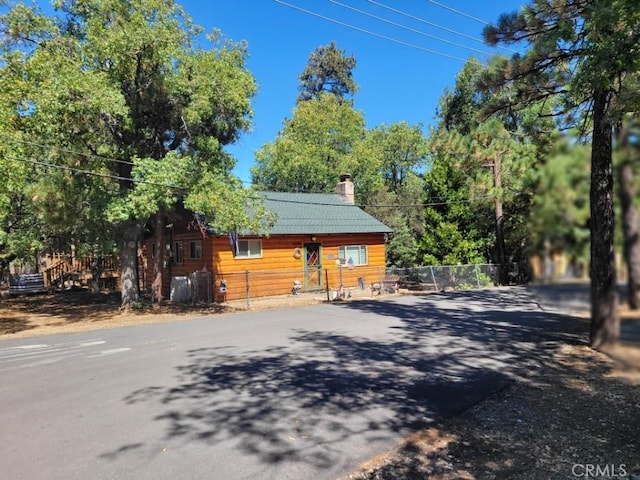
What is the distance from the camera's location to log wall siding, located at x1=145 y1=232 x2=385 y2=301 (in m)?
19.1

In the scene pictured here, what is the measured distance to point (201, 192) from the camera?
14.1 meters

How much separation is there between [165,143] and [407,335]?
1178 centimetres

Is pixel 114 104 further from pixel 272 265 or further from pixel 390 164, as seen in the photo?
pixel 390 164

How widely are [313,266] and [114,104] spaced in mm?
12001

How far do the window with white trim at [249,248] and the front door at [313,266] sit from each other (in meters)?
2.58

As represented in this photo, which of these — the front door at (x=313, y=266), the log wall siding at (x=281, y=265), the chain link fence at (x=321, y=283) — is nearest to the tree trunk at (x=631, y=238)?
the log wall siding at (x=281, y=265)

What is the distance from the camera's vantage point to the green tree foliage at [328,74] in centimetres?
5019

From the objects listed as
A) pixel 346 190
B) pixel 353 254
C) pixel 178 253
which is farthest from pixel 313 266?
pixel 346 190

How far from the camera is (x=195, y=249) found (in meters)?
20.7

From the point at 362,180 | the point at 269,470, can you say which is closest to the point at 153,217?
the point at 269,470

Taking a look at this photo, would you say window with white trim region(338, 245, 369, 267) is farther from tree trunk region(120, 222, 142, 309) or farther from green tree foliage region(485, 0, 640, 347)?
green tree foliage region(485, 0, 640, 347)

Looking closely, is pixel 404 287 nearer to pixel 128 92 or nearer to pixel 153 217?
pixel 153 217

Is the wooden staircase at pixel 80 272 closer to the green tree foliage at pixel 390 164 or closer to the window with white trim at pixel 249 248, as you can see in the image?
the window with white trim at pixel 249 248

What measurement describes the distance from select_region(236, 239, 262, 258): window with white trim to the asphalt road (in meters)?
8.03
